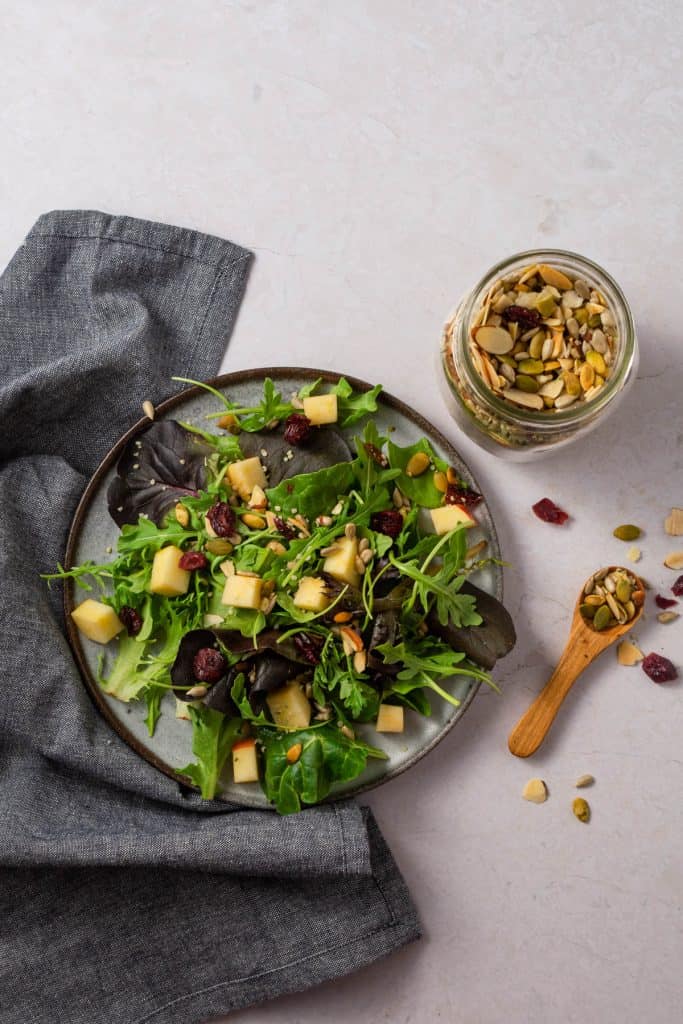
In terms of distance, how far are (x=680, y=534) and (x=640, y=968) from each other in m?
1.02

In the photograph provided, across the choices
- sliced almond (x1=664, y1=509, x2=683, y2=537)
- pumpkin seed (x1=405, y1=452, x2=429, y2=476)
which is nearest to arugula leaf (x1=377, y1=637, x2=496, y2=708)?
pumpkin seed (x1=405, y1=452, x2=429, y2=476)

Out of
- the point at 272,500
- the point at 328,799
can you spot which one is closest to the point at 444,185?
the point at 272,500

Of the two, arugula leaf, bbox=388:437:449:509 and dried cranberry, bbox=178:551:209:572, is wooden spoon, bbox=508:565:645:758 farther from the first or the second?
dried cranberry, bbox=178:551:209:572

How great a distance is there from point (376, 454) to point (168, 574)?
517 mm

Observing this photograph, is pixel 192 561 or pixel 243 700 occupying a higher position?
pixel 192 561

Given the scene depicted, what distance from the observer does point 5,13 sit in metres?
2.25

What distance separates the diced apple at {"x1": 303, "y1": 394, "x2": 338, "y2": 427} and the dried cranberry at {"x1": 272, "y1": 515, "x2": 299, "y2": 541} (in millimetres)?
231

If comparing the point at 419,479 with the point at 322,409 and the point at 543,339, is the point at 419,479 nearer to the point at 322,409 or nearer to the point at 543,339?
the point at 322,409

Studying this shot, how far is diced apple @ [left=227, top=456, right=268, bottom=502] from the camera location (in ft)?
6.42

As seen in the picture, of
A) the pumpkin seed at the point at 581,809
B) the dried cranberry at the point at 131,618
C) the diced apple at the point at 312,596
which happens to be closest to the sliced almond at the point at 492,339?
the diced apple at the point at 312,596

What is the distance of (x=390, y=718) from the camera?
1.94m

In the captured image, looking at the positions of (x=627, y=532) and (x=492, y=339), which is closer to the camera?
(x=492, y=339)

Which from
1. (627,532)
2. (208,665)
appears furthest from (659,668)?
(208,665)

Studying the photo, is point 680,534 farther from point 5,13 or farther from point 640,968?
point 5,13
